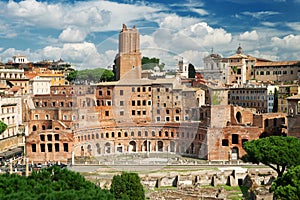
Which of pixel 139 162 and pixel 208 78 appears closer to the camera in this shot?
pixel 139 162

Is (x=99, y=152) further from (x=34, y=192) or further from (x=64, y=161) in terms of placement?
(x=34, y=192)

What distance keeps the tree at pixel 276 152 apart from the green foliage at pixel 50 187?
57.3ft

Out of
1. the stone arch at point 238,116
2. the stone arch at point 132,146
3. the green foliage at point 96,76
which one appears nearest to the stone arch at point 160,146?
the stone arch at point 132,146

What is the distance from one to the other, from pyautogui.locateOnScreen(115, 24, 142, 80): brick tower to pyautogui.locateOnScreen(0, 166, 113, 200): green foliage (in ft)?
46.3

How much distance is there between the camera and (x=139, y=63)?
4534 cm

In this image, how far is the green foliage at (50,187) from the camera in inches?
714

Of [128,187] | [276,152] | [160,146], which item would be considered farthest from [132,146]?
[128,187]

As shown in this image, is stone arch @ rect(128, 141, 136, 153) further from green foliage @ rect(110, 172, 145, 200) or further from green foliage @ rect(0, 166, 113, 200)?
green foliage @ rect(0, 166, 113, 200)

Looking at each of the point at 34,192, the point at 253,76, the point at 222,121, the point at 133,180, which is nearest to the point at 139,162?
the point at 222,121

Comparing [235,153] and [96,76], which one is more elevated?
[96,76]

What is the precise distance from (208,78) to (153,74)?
1853 centimetres

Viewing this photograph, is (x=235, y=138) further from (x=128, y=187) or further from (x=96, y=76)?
(x=128, y=187)

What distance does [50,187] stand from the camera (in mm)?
20922

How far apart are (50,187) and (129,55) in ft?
83.4
